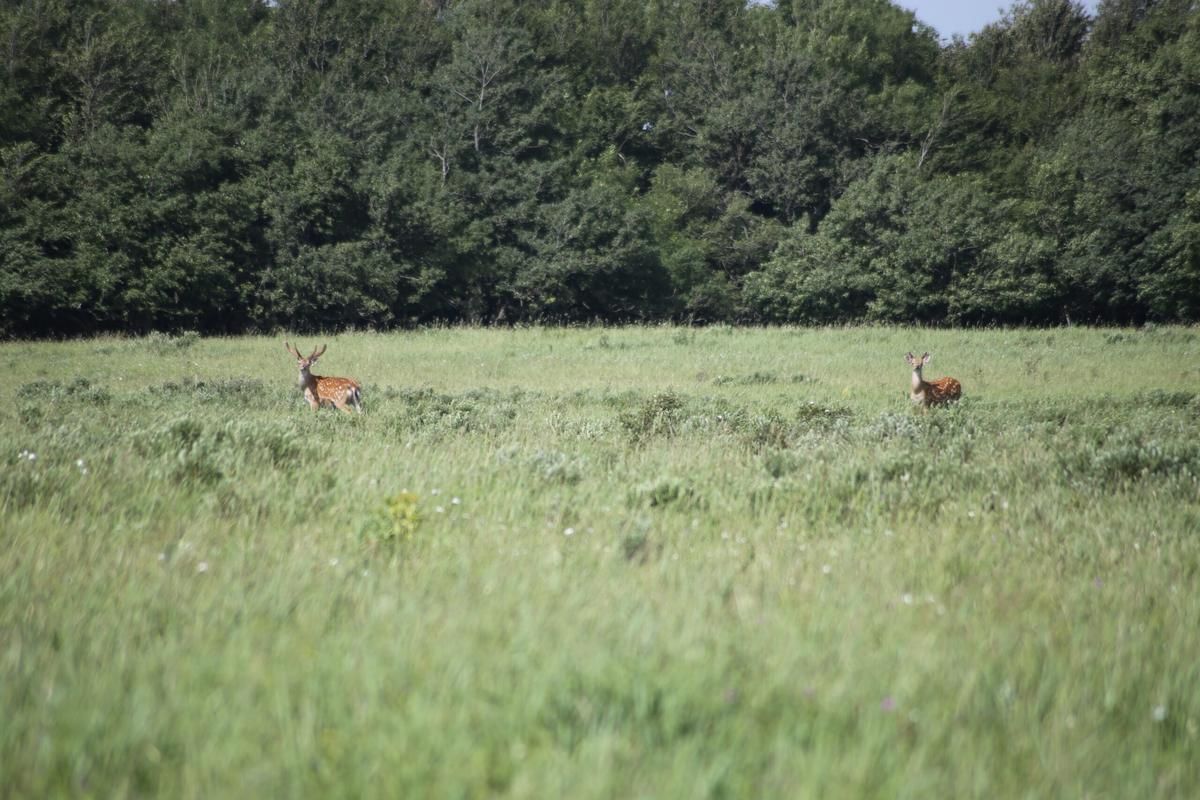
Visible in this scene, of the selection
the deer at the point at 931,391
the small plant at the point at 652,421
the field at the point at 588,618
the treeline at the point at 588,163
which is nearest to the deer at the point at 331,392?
the small plant at the point at 652,421

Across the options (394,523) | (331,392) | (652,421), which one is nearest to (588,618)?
(394,523)

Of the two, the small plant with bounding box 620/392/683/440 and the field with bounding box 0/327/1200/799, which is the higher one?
the field with bounding box 0/327/1200/799

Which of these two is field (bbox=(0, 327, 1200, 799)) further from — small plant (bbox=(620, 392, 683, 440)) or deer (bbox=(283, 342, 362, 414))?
deer (bbox=(283, 342, 362, 414))

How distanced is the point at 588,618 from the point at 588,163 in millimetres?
49991

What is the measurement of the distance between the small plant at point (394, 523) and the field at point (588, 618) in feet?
0.07

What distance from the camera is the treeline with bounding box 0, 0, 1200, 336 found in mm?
34375

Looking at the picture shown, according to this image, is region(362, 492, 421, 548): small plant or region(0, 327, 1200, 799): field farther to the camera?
region(362, 492, 421, 548): small plant

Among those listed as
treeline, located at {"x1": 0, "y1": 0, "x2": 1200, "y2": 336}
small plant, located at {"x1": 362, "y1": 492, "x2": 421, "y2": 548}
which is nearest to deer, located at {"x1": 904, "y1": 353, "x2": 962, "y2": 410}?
small plant, located at {"x1": 362, "y1": 492, "x2": 421, "y2": 548}

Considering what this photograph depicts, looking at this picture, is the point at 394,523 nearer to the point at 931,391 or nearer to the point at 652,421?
the point at 652,421

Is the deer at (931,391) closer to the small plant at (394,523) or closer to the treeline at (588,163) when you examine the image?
the small plant at (394,523)

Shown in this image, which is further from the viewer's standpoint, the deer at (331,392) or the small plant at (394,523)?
the deer at (331,392)

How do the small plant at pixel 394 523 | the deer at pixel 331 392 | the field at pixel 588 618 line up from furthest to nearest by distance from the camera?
the deer at pixel 331 392 < the small plant at pixel 394 523 < the field at pixel 588 618

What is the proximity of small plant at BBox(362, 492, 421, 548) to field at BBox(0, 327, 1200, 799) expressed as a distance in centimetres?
2

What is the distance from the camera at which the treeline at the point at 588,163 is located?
34.4 meters
